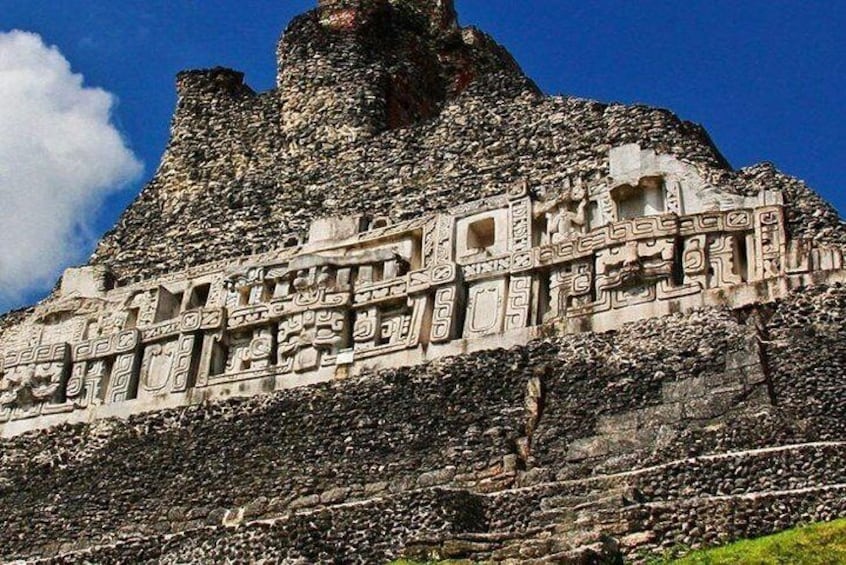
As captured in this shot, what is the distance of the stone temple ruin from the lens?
14.2 meters

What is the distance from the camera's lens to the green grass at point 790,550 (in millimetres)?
11133

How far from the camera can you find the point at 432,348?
59.2 ft

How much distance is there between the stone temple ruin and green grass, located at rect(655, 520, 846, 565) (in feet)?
1.58

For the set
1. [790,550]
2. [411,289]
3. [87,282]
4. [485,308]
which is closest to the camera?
[790,550]

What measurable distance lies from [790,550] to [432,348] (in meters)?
7.38

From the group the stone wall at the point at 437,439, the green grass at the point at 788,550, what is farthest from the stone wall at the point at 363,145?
the green grass at the point at 788,550

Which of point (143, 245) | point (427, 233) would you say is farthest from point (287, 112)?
point (427, 233)

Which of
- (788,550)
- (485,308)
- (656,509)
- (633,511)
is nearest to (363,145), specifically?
(485,308)

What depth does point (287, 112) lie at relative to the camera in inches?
952

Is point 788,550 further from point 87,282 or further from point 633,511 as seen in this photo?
point 87,282

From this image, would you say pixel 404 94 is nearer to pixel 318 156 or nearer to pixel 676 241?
pixel 318 156

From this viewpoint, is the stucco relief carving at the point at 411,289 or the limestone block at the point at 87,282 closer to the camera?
the stucco relief carving at the point at 411,289

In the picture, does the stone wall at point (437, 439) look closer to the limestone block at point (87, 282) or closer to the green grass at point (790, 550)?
the green grass at point (790, 550)

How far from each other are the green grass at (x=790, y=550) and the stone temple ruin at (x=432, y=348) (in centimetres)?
48
